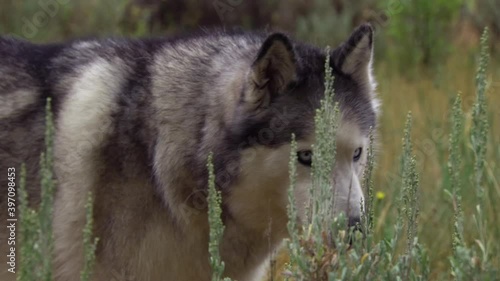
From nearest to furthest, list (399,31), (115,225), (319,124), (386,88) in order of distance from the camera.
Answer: (319,124) → (115,225) → (386,88) → (399,31)

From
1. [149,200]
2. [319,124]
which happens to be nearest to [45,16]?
[149,200]

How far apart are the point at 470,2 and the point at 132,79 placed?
609 cm

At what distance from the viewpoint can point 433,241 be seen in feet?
14.7

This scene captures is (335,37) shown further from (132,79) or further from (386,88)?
(132,79)

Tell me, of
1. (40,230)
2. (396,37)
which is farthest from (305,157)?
(396,37)

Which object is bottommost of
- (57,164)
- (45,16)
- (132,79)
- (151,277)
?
(151,277)

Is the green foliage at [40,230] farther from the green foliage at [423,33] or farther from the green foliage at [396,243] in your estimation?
the green foliage at [423,33]

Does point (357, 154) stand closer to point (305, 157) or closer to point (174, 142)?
point (305, 157)

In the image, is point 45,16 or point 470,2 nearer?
point 470,2

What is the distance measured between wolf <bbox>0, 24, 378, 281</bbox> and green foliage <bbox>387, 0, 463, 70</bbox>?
5.00 metres

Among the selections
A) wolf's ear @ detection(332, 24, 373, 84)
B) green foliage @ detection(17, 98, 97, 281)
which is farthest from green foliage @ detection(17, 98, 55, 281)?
wolf's ear @ detection(332, 24, 373, 84)

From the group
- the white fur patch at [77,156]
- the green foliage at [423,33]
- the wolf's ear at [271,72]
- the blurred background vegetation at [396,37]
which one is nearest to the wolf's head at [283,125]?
the wolf's ear at [271,72]

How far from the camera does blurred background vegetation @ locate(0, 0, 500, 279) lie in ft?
15.4

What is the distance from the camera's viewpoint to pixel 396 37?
8.36 meters
